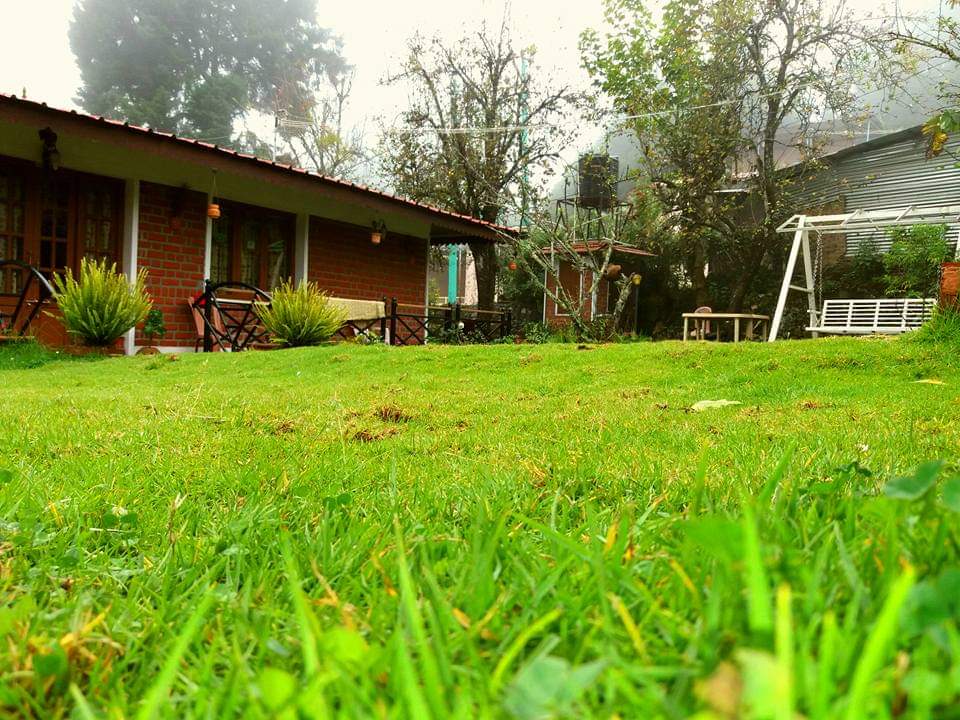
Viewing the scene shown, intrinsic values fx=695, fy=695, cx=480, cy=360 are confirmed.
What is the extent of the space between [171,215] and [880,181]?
1533 centimetres

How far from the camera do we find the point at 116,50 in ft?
118

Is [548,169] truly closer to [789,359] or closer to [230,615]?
[789,359]

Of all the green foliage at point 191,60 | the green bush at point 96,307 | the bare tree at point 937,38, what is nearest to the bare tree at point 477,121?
the bare tree at point 937,38

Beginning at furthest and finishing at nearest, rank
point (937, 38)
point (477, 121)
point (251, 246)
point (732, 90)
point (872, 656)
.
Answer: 1. point (477, 121)
2. point (732, 90)
3. point (251, 246)
4. point (937, 38)
5. point (872, 656)

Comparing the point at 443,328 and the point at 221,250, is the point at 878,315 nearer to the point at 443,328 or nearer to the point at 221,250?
the point at 443,328

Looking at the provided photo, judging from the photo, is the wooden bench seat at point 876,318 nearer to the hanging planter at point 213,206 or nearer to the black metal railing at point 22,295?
the hanging planter at point 213,206

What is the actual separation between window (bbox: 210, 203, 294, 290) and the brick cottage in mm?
16

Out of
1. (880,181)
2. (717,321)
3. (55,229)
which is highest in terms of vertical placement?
(880,181)

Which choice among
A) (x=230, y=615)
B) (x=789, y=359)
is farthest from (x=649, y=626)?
(x=789, y=359)

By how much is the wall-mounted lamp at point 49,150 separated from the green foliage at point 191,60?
2758cm

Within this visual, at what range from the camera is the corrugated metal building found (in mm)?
15250

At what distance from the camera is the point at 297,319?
8562mm

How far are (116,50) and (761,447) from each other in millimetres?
42448

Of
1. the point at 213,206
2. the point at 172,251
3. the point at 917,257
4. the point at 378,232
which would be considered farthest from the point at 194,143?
the point at 917,257
